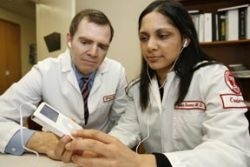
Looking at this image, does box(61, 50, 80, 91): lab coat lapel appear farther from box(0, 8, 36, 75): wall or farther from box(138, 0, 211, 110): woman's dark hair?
box(0, 8, 36, 75): wall

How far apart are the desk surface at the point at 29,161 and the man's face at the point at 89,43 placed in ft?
1.66

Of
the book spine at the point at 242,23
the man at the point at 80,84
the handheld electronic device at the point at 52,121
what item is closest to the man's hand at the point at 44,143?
the handheld electronic device at the point at 52,121

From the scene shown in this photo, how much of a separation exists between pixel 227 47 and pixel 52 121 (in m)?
1.86

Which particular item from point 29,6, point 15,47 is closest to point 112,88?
point 29,6

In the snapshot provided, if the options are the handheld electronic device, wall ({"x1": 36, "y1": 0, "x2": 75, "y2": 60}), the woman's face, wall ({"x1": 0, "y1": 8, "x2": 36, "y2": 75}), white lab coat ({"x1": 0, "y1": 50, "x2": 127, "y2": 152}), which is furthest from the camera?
wall ({"x1": 0, "y1": 8, "x2": 36, "y2": 75})

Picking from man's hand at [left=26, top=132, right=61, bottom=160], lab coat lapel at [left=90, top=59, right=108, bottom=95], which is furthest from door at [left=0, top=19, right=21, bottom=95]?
Answer: man's hand at [left=26, top=132, right=61, bottom=160]

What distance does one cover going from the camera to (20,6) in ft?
15.5

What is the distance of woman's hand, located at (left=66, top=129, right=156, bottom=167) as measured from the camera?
60 centimetres

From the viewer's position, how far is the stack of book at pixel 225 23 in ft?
6.55

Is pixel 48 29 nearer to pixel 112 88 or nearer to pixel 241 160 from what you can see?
pixel 112 88

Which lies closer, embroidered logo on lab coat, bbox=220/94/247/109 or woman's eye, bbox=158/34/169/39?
embroidered logo on lab coat, bbox=220/94/247/109

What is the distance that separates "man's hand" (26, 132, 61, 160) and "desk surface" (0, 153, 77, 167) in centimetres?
2

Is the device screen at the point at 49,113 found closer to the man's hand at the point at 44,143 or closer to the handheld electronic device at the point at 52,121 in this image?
the handheld electronic device at the point at 52,121

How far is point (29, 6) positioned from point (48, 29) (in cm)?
239
